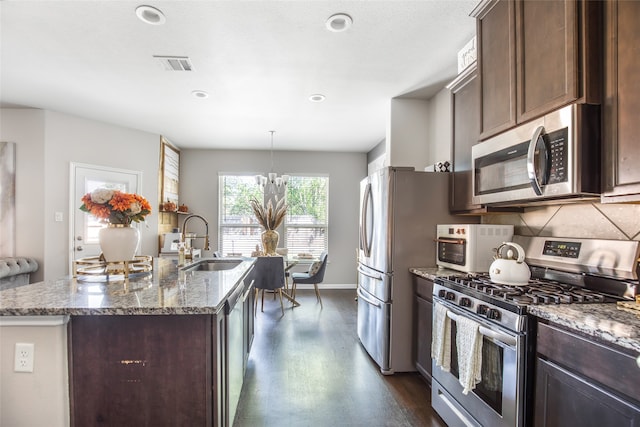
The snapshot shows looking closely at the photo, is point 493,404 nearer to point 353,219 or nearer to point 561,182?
point 561,182

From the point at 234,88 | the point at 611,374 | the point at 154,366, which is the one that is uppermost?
the point at 234,88

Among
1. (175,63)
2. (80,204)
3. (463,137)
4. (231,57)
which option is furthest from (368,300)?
(80,204)

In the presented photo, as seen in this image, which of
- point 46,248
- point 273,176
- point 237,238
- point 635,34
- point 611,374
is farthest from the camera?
point 237,238

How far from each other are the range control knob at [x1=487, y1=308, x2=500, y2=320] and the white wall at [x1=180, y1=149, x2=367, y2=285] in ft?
14.5

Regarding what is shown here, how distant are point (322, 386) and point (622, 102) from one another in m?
2.42

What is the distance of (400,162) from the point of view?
342 cm

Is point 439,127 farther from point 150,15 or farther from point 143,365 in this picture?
point 143,365

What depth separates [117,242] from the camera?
1812mm

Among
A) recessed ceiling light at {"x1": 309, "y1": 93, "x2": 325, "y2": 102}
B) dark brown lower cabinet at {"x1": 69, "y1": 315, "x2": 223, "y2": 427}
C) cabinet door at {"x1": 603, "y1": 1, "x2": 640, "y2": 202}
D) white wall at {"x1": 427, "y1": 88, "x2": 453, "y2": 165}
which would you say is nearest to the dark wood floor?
dark brown lower cabinet at {"x1": 69, "y1": 315, "x2": 223, "y2": 427}

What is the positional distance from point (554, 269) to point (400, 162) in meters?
1.89

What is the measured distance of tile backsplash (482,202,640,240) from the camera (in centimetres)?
153

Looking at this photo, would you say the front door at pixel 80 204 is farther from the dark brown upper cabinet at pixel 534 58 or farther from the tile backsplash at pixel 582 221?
the tile backsplash at pixel 582 221

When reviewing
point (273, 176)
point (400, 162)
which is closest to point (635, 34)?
point (400, 162)

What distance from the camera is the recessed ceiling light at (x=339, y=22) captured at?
2027 millimetres
